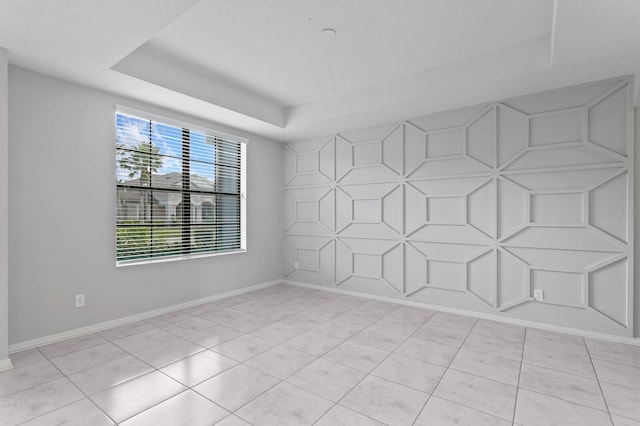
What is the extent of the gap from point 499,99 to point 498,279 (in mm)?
2018

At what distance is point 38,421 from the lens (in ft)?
5.96

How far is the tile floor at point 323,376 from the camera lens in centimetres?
190

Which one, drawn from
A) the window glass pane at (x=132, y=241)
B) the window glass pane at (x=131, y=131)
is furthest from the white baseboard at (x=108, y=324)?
the window glass pane at (x=131, y=131)

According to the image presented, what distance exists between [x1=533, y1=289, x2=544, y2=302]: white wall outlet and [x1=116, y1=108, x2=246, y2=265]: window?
3850 mm

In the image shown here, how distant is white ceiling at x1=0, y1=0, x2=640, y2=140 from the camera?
215 cm

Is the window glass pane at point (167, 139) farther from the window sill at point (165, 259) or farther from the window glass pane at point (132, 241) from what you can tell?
the window sill at point (165, 259)

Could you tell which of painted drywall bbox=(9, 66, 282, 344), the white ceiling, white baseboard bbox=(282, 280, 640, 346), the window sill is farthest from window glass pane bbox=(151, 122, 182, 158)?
white baseboard bbox=(282, 280, 640, 346)

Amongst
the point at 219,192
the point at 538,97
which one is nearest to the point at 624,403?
the point at 538,97

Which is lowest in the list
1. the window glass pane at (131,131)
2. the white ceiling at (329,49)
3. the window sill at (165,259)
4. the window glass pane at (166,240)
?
the window sill at (165,259)

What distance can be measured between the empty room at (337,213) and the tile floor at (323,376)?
0.02m

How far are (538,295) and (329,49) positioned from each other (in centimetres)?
332

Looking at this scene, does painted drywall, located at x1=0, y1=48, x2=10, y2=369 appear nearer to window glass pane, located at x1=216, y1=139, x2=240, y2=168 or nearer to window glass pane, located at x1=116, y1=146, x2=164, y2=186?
window glass pane, located at x1=116, y1=146, x2=164, y2=186

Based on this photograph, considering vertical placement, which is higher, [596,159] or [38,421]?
[596,159]

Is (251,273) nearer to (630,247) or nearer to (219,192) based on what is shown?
(219,192)
